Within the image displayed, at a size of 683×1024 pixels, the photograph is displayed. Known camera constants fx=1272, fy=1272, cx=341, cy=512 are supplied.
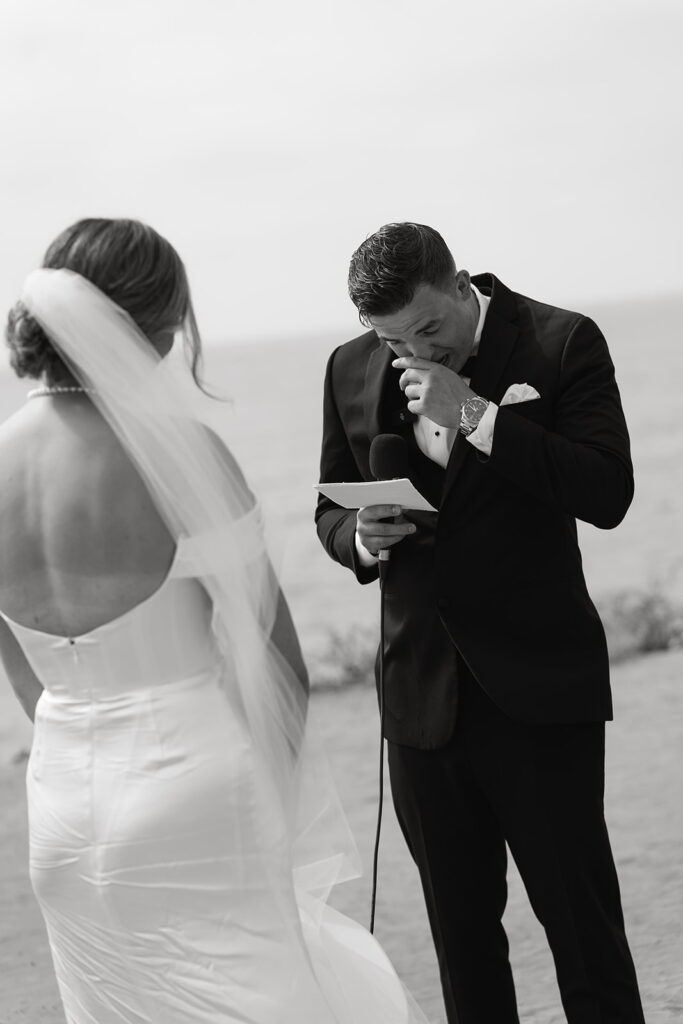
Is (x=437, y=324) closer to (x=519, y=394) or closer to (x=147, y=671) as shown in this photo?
(x=519, y=394)

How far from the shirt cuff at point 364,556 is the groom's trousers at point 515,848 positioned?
276mm

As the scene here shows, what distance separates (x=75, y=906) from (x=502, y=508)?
1.06 meters

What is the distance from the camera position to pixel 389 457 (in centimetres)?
242

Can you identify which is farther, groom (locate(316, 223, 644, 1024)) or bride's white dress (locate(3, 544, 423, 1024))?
groom (locate(316, 223, 644, 1024))

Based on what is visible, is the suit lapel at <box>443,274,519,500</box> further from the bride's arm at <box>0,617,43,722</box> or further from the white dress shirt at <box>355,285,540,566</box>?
the bride's arm at <box>0,617,43,722</box>

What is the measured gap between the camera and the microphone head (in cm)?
241

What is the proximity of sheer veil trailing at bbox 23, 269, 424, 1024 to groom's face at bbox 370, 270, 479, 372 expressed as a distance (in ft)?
1.62

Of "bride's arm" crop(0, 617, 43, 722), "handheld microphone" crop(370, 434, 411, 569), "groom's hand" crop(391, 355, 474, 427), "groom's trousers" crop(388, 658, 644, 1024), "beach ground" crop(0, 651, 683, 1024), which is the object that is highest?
"groom's hand" crop(391, 355, 474, 427)

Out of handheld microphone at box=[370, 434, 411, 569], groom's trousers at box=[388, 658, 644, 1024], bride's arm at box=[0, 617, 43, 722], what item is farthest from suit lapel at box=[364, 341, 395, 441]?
bride's arm at box=[0, 617, 43, 722]

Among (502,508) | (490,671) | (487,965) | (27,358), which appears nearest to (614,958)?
(487,965)

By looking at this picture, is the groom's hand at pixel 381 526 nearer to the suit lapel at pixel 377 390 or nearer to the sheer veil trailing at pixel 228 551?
the suit lapel at pixel 377 390

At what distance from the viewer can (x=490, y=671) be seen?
2457mm

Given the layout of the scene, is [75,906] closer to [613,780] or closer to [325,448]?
[325,448]

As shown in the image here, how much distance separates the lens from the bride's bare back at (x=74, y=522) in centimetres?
193
